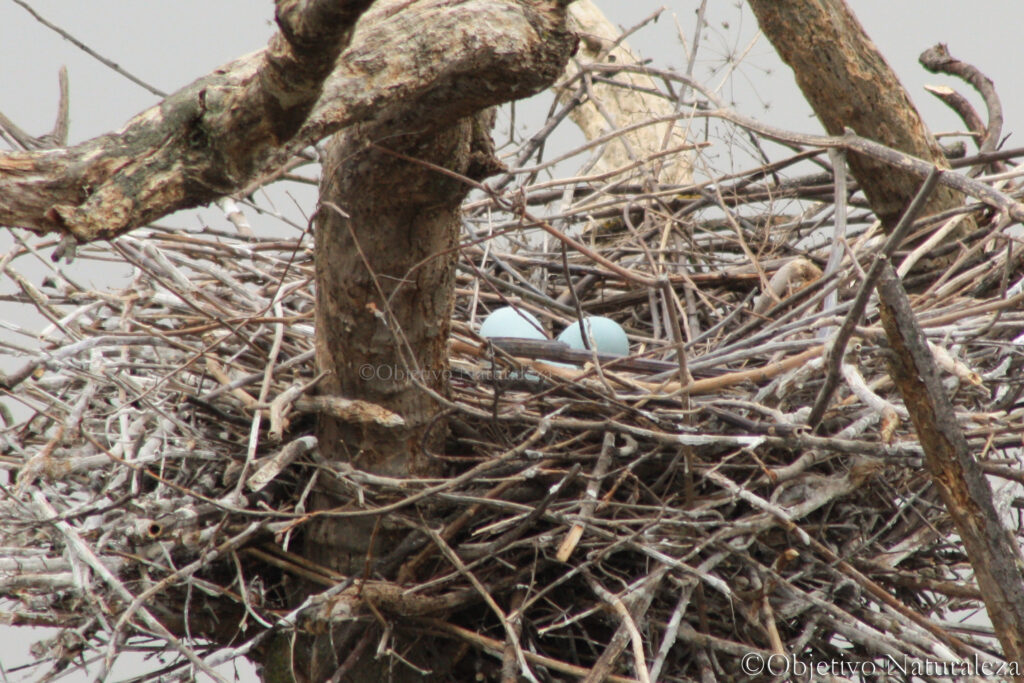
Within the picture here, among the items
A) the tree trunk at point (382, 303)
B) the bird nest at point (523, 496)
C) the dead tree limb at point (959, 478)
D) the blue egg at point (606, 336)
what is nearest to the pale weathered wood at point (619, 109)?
the blue egg at point (606, 336)

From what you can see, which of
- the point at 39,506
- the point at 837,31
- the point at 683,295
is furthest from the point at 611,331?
the point at 39,506

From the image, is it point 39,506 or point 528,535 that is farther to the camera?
point 528,535

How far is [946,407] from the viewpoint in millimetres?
973

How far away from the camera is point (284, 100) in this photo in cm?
77

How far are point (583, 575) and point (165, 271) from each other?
0.75 meters

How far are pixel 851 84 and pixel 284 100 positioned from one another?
129 centimetres

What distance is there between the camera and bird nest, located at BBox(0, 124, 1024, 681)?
Result: 122 centimetres

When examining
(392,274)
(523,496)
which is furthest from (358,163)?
(523,496)

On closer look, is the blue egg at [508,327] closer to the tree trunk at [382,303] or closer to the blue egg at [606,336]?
the blue egg at [606,336]

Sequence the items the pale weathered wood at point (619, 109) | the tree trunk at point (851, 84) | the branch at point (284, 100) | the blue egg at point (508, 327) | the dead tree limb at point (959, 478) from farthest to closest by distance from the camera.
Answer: the pale weathered wood at point (619, 109), the tree trunk at point (851, 84), the blue egg at point (508, 327), the dead tree limb at point (959, 478), the branch at point (284, 100)

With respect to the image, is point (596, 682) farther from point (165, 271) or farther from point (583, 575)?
point (165, 271)

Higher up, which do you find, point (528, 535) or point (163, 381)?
point (163, 381)

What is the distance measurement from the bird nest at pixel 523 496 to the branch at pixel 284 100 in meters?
0.24

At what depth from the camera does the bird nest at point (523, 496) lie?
122 cm
